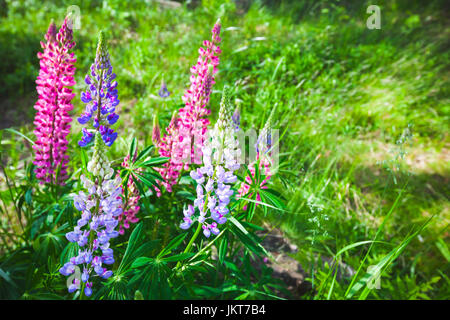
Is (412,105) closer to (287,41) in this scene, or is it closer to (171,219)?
(287,41)

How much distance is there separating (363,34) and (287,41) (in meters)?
1.53

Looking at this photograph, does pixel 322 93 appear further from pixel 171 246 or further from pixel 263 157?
pixel 171 246

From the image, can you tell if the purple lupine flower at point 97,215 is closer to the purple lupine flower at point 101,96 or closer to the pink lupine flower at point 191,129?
the purple lupine flower at point 101,96

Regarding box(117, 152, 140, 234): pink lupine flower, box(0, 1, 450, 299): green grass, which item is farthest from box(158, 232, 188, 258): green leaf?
box(0, 1, 450, 299): green grass

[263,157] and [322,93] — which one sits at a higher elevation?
[322,93]

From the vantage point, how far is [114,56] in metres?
4.58

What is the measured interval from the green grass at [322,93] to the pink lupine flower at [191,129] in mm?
710

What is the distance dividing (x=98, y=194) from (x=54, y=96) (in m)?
0.85

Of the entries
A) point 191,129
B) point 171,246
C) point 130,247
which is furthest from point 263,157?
point 130,247

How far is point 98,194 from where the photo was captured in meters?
1.16

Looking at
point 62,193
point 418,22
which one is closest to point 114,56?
point 62,193

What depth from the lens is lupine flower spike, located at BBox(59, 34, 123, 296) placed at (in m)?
1.14

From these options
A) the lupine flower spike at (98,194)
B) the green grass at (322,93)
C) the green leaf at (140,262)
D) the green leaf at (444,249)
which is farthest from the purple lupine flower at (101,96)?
the green leaf at (444,249)
